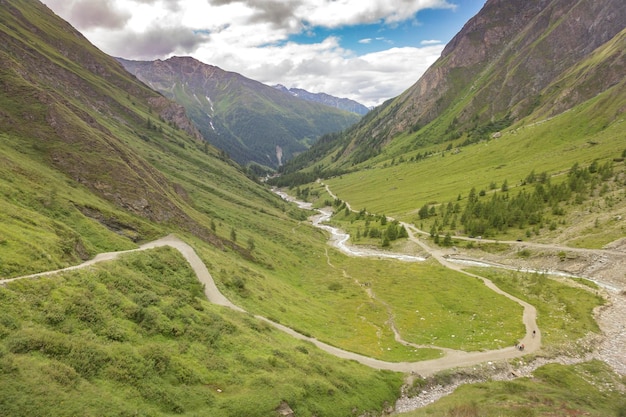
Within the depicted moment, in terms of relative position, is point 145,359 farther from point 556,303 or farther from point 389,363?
point 556,303

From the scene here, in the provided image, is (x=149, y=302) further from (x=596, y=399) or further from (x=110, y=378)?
(x=596, y=399)

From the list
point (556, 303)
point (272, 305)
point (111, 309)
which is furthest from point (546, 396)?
point (111, 309)

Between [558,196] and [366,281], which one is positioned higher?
[558,196]

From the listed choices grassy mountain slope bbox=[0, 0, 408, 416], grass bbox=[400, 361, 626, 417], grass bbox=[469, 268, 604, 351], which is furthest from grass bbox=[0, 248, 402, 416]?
grass bbox=[469, 268, 604, 351]

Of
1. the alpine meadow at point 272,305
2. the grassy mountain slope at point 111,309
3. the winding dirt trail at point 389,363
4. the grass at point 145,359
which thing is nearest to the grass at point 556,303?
the alpine meadow at point 272,305

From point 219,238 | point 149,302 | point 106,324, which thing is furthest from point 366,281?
point 106,324

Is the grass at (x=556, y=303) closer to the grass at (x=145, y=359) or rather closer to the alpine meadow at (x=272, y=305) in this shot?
the alpine meadow at (x=272, y=305)
